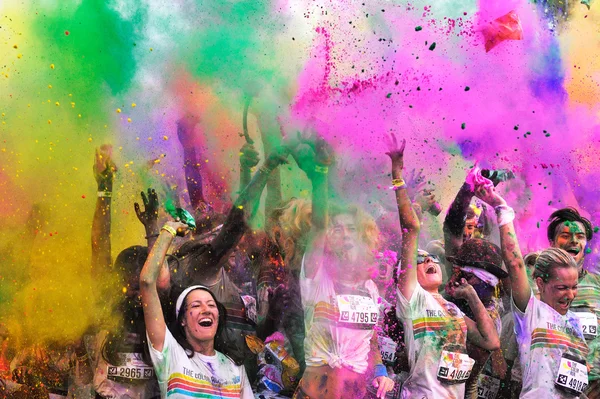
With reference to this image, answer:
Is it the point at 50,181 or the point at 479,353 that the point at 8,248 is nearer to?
the point at 50,181

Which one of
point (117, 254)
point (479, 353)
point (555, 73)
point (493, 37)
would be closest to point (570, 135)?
point (555, 73)

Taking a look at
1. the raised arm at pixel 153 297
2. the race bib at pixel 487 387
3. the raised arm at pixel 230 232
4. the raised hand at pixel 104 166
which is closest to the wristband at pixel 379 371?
the race bib at pixel 487 387

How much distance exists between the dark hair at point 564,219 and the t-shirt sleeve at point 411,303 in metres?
1.61

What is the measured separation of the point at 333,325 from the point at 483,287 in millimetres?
1421

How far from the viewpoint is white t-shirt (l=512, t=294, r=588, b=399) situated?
20.1 ft

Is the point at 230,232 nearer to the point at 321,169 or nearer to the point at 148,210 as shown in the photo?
the point at 148,210

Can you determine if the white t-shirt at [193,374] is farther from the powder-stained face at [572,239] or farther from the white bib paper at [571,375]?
the powder-stained face at [572,239]

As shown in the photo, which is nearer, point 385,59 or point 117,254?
point 117,254

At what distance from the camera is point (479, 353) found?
20.1 ft

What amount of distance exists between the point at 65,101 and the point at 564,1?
4392mm

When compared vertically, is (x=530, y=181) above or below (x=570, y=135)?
below

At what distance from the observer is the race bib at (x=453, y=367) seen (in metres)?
5.78

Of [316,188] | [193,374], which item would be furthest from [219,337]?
[316,188]

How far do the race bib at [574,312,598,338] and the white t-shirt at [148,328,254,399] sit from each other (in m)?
2.91
